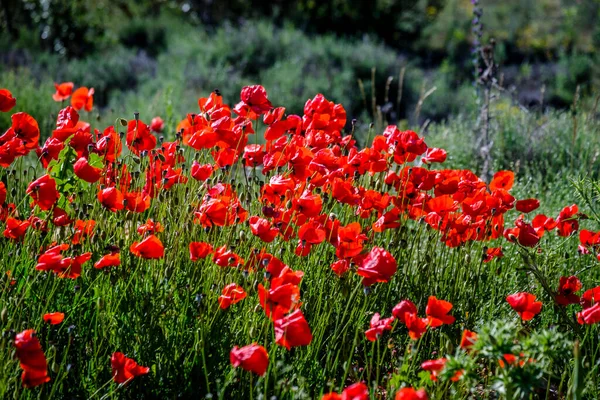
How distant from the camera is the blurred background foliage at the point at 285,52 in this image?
8070 millimetres

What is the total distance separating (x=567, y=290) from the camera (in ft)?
7.97

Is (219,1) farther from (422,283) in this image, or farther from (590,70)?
(422,283)

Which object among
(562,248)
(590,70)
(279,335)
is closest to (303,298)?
(279,335)

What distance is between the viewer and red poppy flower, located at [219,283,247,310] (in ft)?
6.55

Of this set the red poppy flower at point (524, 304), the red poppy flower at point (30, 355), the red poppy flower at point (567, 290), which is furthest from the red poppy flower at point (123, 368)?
the red poppy flower at point (567, 290)

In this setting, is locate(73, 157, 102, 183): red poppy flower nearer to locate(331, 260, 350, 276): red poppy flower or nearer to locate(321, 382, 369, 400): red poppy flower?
locate(331, 260, 350, 276): red poppy flower

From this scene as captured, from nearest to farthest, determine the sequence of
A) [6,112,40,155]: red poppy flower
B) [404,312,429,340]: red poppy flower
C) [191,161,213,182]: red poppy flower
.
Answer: [404,312,429,340]: red poppy flower → [191,161,213,182]: red poppy flower → [6,112,40,155]: red poppy flower

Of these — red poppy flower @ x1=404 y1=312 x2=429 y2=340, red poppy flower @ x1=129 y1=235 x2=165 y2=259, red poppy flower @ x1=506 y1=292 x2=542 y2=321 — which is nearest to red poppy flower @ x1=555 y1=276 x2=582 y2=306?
red poppy flower @ x1=506 y1=292 x2=542 y2=321

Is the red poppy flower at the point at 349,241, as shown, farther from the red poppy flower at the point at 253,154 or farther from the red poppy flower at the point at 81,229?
the red poppy flower at the point at 81,229

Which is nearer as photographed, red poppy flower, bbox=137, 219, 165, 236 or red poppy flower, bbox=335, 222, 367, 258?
red poppy flower, bbox=335, 222, 367, 258

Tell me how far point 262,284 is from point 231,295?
408mm

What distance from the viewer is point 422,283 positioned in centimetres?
274

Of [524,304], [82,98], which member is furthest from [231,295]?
[82,98]

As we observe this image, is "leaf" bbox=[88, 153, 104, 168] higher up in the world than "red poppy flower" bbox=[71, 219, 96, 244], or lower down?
higher up
